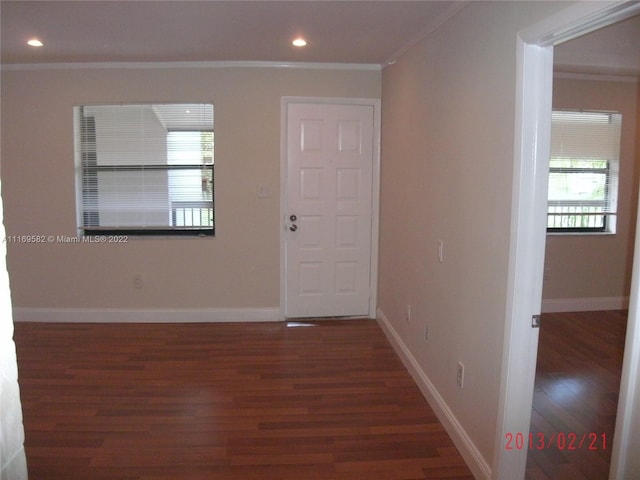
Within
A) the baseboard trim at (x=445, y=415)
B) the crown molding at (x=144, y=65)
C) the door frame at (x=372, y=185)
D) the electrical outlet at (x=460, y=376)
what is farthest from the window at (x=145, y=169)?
the electrical outlet at (x=460, y=376)

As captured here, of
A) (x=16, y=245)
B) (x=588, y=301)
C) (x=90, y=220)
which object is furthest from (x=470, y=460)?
(x=16, y=245)

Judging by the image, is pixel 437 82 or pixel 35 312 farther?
pixel 35 312

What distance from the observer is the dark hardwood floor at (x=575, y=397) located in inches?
96.7

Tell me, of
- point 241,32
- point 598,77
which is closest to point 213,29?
point 241,32

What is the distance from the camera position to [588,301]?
5020 mm

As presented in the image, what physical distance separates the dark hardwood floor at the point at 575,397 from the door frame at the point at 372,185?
1.60 meters

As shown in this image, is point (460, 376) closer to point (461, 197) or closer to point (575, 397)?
point (461, 197)

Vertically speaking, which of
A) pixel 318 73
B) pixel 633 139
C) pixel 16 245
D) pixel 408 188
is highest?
pixel 318 73

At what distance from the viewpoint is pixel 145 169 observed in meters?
4.55

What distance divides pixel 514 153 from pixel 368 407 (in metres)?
1.80

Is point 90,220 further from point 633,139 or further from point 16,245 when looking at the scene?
point 633,139

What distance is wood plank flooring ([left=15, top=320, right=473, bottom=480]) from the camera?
242 cm

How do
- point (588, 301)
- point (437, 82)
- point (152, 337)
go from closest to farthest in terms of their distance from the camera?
point (437, 82)
point (152, 337)
point (588, 301)

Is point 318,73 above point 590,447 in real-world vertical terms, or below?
above
